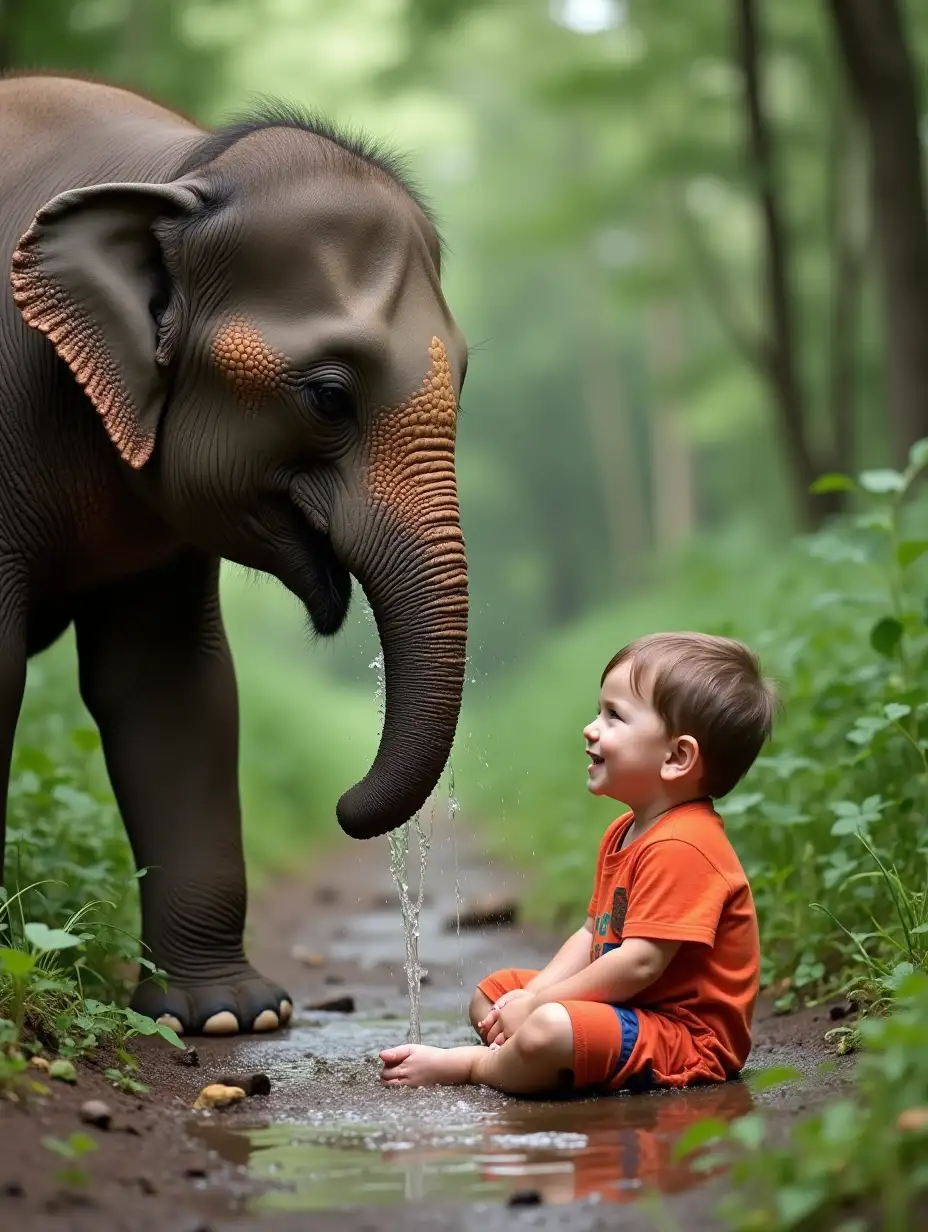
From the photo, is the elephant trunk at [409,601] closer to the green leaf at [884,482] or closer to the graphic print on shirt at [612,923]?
the graphic print on shirt at [612,923]

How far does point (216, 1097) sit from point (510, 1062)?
2.00 ft

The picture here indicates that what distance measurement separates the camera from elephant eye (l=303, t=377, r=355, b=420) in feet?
14.3

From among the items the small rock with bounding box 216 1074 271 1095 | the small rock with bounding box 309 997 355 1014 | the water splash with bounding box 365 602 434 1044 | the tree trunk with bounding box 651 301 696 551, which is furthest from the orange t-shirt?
the tree trunk with bounding box 651 301 696 551

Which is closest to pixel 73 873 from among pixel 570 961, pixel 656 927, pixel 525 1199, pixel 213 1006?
pixel 213 1006

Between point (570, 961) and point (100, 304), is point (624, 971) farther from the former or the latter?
point (100, 304)

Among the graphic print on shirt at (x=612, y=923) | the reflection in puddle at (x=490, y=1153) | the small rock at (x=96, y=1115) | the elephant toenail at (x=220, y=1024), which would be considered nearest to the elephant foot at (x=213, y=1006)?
the elephant toenail at (x=220, y=1024)

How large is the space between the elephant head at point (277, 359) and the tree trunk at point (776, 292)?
9.58 metres

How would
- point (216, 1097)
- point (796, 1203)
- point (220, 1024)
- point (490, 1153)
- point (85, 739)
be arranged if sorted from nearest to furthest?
point (796, 1203)
point (490, 1153)
point (216, 1097)
point (220, 1024)
point (85, 739)

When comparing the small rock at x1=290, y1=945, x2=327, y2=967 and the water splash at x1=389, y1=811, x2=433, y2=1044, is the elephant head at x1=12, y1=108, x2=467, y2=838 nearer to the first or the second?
the water splash at x1=389, y1=811, x2=433, y2=1044

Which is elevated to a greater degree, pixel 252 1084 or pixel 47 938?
pixel 47 938

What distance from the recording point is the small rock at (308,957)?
21.8 ft

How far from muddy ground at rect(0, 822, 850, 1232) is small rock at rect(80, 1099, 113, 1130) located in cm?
2

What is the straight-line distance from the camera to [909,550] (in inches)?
204

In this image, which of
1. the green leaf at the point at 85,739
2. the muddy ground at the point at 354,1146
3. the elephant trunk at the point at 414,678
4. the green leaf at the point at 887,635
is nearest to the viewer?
the muddy ground at the point at 354,1146
